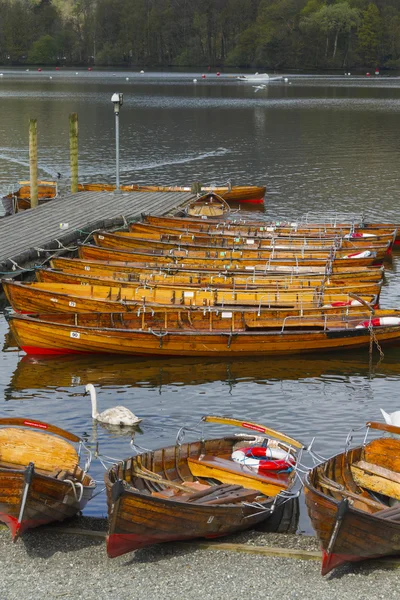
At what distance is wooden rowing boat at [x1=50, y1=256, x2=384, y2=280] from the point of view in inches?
1382

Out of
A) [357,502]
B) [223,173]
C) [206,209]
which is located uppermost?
[357,502]

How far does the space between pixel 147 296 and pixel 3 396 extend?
23.0ft

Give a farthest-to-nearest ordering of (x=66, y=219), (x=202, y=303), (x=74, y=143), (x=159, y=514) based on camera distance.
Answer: (x=74, y=143), (x=66, y=219), (x=202, y=303), (x=159, y=514)

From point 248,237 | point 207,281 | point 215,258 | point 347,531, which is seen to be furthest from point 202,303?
point 347,531

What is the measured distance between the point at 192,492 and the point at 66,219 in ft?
95.8

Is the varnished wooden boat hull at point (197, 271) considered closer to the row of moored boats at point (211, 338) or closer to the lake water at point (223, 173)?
the row of moored boats at point (211, 338)

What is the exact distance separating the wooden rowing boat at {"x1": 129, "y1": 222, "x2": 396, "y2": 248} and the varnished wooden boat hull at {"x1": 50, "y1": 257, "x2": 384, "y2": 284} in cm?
512

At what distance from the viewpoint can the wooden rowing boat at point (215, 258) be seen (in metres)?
37.8

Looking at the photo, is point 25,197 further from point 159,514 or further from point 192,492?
point 159,514

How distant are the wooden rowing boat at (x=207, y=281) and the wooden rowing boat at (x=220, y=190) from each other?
2241 centimetres

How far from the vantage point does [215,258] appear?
38031mm

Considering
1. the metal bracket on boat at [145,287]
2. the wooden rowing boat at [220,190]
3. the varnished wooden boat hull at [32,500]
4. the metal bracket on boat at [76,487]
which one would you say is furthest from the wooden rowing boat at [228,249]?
the varnished wooden boat hull at [32,500]

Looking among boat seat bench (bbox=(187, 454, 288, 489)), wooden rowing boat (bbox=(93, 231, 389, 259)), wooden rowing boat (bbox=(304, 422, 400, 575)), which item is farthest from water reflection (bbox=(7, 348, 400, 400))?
wooden rowing boat (bbox=(304, 422, 400, 575))

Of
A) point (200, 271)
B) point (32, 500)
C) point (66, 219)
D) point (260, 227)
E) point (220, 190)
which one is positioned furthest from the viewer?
point (220, 190)
